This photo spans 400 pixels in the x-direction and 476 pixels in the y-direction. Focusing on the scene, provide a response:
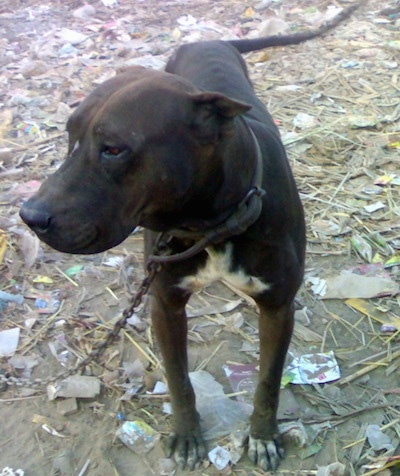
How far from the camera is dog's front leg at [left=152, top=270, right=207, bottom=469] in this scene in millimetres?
2871

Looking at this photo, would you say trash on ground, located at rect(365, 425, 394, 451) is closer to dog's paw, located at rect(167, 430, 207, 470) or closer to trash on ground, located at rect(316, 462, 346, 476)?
trash on ground, located at rect(316, 462, 346, 476)

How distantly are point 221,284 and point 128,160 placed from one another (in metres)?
2.08

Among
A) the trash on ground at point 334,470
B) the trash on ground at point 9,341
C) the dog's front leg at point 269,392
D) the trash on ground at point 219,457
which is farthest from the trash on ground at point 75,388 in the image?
the trash on ground at point 334,470

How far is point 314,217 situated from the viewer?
15.2 feet

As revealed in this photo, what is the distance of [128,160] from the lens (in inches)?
83.7

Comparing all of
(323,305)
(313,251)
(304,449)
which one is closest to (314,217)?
(313,251)

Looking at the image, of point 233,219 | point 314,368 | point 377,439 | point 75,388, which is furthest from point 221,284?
point 233,219

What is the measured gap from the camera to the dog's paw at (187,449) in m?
3.08

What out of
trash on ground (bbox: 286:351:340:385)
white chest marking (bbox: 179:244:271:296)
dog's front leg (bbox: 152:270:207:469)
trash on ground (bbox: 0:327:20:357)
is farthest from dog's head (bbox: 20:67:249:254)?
trash on ground (bbox: 0:327:20:357)

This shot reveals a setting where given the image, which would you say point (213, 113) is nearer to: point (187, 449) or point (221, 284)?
point (187, 449)

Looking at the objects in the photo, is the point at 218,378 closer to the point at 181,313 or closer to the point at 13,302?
the point at 181,313

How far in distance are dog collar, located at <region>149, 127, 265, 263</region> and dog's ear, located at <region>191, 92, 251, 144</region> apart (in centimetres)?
26

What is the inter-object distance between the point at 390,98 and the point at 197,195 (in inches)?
161

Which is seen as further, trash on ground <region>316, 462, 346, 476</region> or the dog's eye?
trash on ground <region>316, 462, 346, 476</region>
